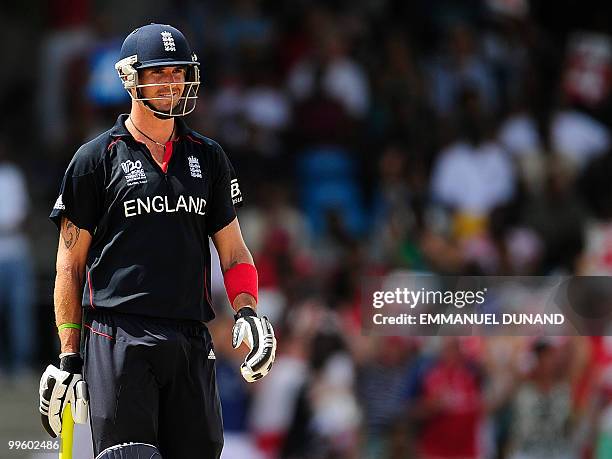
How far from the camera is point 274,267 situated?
382 inches

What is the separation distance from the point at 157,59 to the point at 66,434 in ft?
4.43

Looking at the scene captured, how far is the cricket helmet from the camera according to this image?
4.81 m

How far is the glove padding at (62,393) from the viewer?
471 centimetres

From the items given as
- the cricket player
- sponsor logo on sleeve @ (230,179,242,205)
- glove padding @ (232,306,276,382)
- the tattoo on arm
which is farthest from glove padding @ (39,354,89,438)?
sponsor logo on sleeve @ (230,179,242,205)

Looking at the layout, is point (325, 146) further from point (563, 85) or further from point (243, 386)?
point (243, 386)

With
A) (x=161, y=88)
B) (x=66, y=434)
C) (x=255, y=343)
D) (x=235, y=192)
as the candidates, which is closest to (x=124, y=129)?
(x=161, y=88)

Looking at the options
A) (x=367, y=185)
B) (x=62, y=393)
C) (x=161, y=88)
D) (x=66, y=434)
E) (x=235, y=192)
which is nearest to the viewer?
(x=62, y=393)

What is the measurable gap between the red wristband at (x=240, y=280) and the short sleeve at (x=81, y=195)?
0.55 m

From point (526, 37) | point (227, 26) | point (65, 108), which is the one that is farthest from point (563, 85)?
point (65, 108)

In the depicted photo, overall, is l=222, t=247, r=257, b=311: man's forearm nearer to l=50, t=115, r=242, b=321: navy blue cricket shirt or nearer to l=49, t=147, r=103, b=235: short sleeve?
l=50, t=115, r=242, b=321: navy blue cricket shirt

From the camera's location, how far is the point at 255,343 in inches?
188

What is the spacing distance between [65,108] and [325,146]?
215cm

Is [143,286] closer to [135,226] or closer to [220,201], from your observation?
[135,226]

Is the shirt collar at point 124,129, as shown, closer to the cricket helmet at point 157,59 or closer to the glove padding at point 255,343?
the cricket helmet at point 157,59
